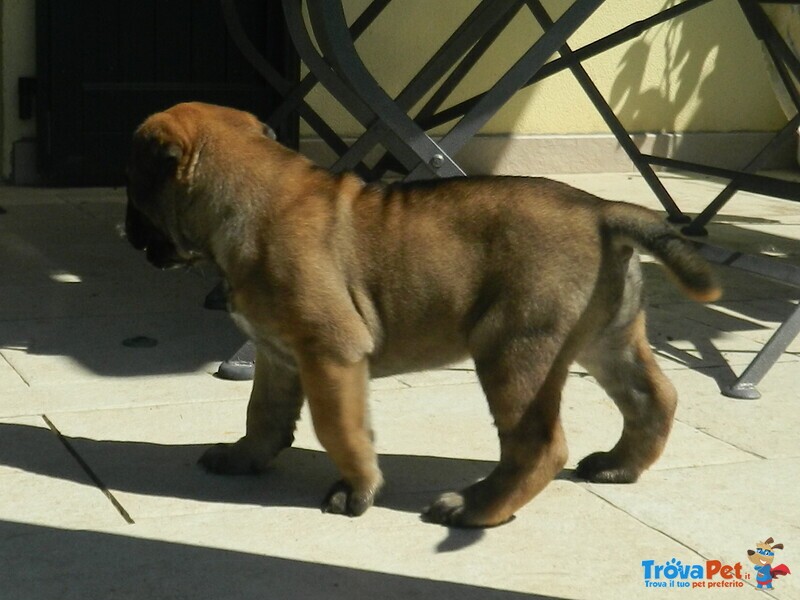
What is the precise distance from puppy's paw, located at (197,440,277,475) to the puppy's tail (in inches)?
52.1

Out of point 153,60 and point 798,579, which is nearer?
point 798,579

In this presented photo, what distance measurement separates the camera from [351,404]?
3799 millimetres

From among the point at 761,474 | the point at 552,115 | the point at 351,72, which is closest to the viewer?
the point at 761,474

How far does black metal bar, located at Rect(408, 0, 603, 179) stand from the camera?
525 centimetres

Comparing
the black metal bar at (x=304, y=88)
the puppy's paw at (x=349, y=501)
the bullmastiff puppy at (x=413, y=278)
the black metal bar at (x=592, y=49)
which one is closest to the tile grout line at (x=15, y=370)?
the bullmastiff puppy at (x=413, y=278)

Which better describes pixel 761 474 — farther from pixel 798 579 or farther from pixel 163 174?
pixel 163 174

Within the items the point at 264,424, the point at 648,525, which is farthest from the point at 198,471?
the point at 648,525

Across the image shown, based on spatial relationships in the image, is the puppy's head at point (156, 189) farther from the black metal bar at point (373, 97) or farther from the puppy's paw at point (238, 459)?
the black metal bar at point (373, 97)

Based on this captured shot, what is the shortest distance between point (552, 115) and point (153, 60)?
325cm

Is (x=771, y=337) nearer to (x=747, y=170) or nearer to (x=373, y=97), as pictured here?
(x=373, y=97)

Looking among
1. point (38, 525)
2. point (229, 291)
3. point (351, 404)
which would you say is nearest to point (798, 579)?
point (351, 404)

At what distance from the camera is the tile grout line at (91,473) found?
381 cm

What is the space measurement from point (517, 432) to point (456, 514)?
1.00 feet

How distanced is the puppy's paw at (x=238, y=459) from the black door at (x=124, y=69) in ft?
16.8
